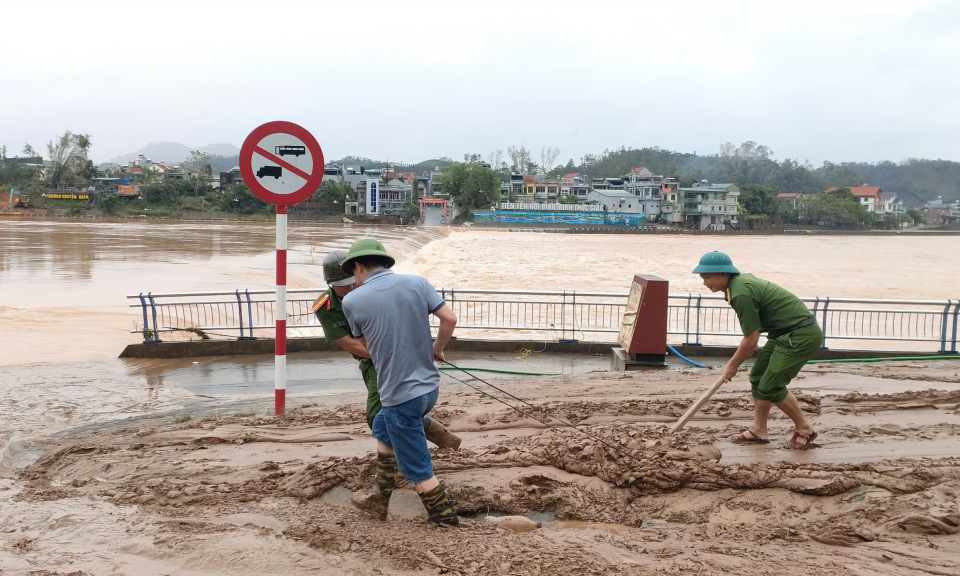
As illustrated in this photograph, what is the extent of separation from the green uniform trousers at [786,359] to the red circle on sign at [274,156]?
4257 millimetres

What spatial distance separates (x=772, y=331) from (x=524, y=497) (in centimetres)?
242

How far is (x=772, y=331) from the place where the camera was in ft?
16.6

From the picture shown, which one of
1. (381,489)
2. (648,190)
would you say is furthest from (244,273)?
(648,190)

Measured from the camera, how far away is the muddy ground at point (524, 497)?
3.31 meters

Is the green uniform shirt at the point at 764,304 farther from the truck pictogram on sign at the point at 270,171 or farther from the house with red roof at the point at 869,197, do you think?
the house with red roof at the point at 869,197

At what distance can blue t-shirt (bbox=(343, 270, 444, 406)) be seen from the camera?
141 inches

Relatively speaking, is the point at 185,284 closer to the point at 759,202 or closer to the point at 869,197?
the point at 759,202

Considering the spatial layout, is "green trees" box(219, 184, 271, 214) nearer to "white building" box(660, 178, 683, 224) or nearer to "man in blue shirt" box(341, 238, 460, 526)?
"white building" box(660, 178, 683, 224)

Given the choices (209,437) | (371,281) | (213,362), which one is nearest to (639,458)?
(371,281)

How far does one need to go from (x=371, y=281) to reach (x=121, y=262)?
32938 millimetres

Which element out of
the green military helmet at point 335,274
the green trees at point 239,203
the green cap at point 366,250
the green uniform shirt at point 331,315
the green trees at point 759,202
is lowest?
the green uniform shirt at point 331,315

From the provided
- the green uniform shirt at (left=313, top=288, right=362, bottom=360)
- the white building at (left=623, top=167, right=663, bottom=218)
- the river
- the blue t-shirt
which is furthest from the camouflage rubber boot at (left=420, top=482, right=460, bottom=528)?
the white building at (left=623, top=167, right=663, bottom=218)

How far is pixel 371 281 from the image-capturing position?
3.67 metres

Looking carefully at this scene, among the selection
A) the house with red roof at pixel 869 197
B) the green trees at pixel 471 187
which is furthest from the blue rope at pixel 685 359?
the house with red roof at pixel 869 197
